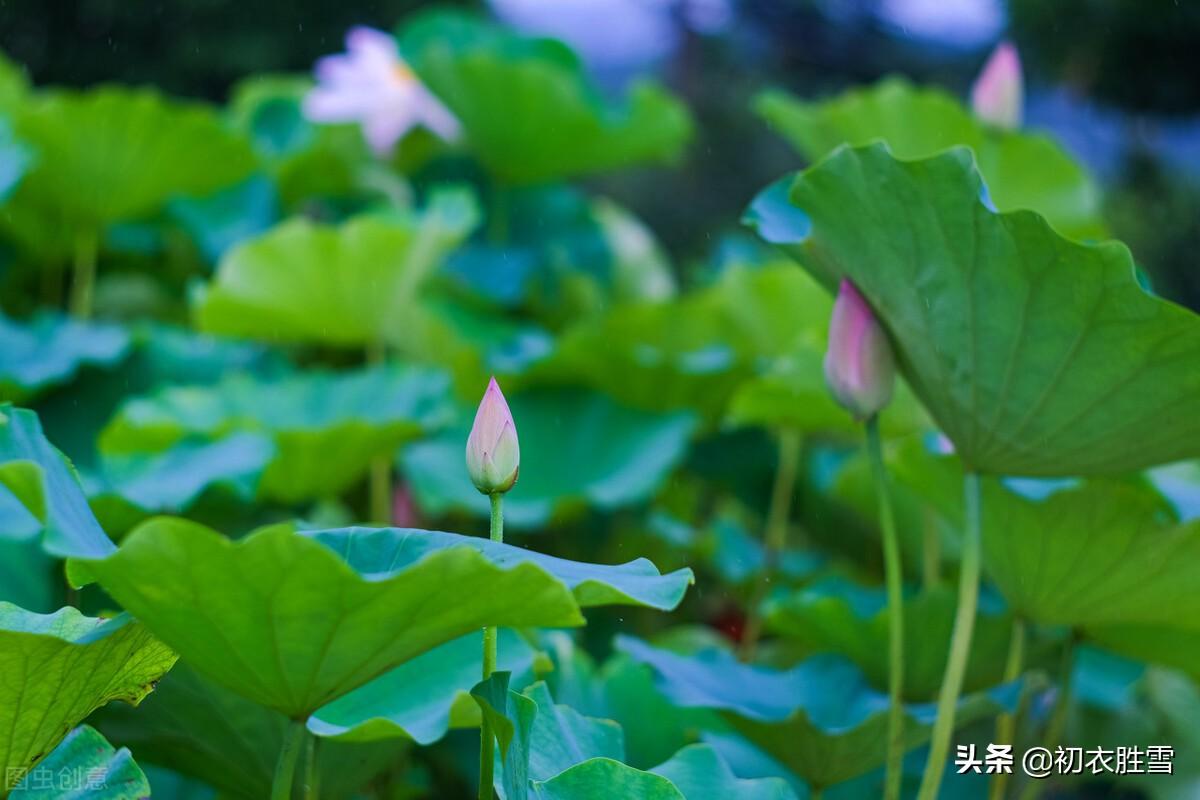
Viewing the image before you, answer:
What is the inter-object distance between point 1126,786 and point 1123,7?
333 cm

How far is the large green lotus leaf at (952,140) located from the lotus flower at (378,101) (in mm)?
443

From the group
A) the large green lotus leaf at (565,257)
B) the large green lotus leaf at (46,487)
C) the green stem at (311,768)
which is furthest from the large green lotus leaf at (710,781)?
the large green lotus leaf at (565,257)

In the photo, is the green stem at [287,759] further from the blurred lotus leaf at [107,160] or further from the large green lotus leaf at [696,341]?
the blurred lotus leaf at [107,160]

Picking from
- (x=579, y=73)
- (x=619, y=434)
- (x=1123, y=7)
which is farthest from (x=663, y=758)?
(x=1123, y=7)

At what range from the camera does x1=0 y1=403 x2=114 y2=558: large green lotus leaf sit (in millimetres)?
533

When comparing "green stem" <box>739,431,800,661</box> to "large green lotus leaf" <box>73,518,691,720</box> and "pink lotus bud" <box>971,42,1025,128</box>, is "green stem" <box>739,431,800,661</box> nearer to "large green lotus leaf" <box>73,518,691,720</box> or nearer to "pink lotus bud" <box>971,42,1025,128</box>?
"pink lotus bud" <box>971,42,1025,128</box>

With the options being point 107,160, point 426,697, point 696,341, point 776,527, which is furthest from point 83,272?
point 426,697

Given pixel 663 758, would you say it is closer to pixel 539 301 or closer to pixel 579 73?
pixel 539 301

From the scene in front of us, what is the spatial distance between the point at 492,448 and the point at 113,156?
98cm

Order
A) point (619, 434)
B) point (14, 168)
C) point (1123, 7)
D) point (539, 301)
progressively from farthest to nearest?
point (1123, 7)
point (539, 301)
point (619, 434)
point (14, 168)

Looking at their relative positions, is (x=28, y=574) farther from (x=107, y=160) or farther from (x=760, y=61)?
(x=760, y=61)

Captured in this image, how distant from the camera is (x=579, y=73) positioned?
1.83m

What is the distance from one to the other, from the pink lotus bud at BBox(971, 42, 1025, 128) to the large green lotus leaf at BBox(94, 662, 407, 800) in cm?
83

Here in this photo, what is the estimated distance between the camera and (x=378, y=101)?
168 cm
